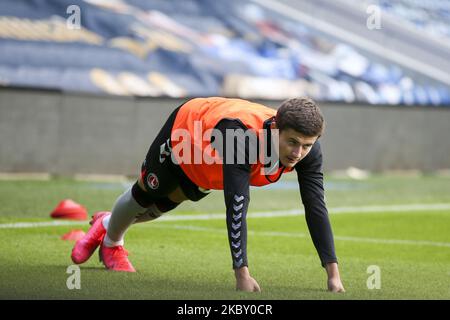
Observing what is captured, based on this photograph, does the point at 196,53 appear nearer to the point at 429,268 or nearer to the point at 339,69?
the point at 339,69

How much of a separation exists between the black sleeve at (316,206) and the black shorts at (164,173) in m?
0.75

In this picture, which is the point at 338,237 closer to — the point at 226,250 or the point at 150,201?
the point at 226,250

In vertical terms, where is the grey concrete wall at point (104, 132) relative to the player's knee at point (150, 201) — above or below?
above

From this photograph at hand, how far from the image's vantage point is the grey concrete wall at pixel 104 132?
1659cm

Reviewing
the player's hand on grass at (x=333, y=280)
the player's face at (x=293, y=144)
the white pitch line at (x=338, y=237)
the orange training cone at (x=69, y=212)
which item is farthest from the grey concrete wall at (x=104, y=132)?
the player's face at (x=293, y=144)

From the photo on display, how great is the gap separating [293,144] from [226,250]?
330cm

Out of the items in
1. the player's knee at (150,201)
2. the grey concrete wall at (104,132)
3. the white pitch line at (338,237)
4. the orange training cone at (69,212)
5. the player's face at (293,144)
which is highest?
the grey concrete wall at (104,132)

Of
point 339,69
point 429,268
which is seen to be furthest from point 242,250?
point 339,69

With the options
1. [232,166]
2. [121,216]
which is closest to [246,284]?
[232,166]

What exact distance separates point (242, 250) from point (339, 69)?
20.4m

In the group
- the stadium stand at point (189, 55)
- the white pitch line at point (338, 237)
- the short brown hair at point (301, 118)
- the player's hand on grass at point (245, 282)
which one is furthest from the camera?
the stadium stand at point (189, 55)

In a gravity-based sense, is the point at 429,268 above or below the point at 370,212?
below

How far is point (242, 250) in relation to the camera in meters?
6.06

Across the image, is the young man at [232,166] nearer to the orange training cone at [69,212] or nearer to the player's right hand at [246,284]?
A: the player's right hand at [246,284]
